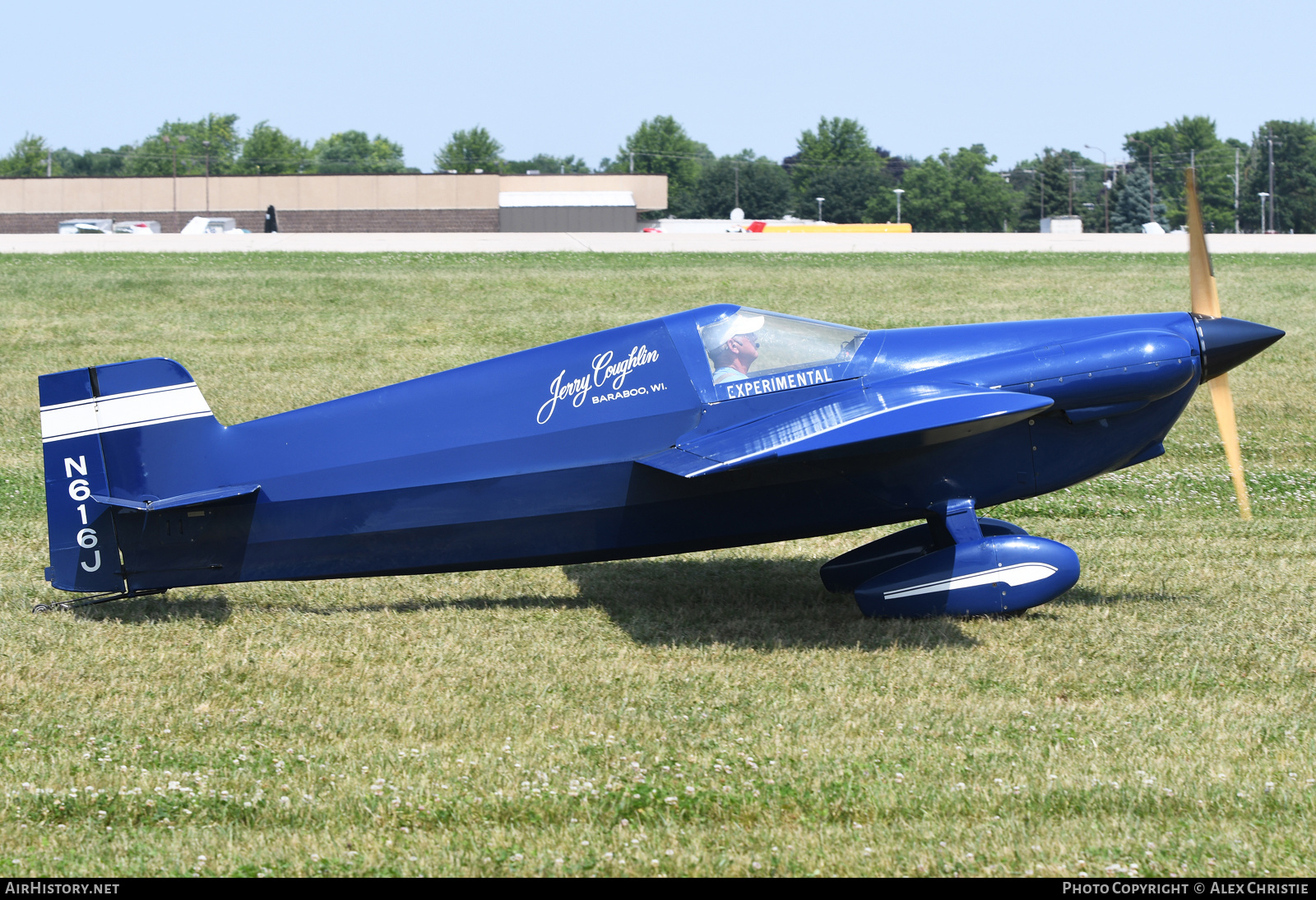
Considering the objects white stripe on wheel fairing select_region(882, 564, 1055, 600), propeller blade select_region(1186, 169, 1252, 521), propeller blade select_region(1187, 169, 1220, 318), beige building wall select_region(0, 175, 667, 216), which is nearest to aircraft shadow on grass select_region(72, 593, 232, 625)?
white stripe on wheel fairing select_region(882, 564, 1055, 600)

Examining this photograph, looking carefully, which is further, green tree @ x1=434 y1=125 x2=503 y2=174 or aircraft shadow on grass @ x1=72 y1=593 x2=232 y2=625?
green tree @ x1=434 y1=125 x2=503 y2=174

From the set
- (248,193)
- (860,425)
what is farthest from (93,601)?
(248,193)

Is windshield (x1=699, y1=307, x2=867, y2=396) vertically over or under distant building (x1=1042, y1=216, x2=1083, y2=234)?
under

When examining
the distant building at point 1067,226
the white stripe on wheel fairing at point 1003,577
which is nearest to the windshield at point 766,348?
the white stripe on wheel fairing at point 1003,577

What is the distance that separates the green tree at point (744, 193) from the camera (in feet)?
502

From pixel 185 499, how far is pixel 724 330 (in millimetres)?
3857

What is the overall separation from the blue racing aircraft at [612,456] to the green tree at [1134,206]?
387 ft

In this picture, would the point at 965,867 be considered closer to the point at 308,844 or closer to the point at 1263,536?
the point at 308,844

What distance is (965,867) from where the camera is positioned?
15.7ft

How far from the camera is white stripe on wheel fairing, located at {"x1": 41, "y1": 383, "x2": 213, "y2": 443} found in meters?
8.00

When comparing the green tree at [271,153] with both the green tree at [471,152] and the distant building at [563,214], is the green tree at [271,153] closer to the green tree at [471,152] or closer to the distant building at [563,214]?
the green tree at [471,152]

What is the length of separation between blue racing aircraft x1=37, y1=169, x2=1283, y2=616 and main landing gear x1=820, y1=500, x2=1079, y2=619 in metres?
0.02

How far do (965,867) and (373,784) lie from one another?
2692 millimetres

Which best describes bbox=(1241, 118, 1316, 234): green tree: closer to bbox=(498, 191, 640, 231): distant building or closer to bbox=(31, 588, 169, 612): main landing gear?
bbox=(498, 191, 640, 231): distant building
